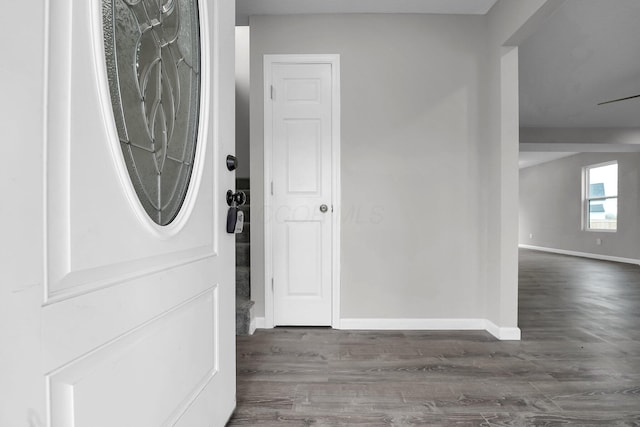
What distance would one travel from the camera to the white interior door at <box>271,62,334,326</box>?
2.70 metres

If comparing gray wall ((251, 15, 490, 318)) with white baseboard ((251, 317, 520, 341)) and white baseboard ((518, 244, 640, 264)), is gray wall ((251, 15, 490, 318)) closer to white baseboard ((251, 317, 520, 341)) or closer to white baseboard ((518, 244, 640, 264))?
white baseboard ((251, 317, 520, 341))

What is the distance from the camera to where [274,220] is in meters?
2.71

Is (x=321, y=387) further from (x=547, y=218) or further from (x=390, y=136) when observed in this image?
(x=547, y=218)

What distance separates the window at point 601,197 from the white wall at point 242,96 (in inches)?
310

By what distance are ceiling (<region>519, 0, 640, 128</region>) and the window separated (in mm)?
2102

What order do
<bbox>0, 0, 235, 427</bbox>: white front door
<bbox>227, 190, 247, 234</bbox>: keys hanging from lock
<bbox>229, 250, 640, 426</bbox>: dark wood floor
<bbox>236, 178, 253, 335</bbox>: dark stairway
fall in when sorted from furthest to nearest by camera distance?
<bbox>236, 178, 253, 335</bbox>: dark stairway
<bbox>229, 250, 640, 426</bbox>: dark wood floor
<bbox>227, 190, 247, 234</bbox>: keys hanging from lock
<bbox>0, 0, 235, 427</bbox>: white front door

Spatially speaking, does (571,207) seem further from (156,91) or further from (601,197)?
(156,91)

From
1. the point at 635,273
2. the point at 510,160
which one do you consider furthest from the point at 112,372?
the point at 635,273

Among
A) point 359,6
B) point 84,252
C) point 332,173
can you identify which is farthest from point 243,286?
point 359,6

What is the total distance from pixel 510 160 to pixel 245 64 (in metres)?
3.11

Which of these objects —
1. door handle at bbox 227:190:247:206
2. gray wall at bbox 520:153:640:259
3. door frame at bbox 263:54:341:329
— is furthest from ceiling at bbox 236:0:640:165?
door handle at bbox 227:190:247:206

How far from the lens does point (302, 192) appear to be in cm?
271

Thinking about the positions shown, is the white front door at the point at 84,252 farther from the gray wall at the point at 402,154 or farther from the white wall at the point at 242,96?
the white wall at the point at 242,96

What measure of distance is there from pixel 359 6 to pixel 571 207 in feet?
28.0
